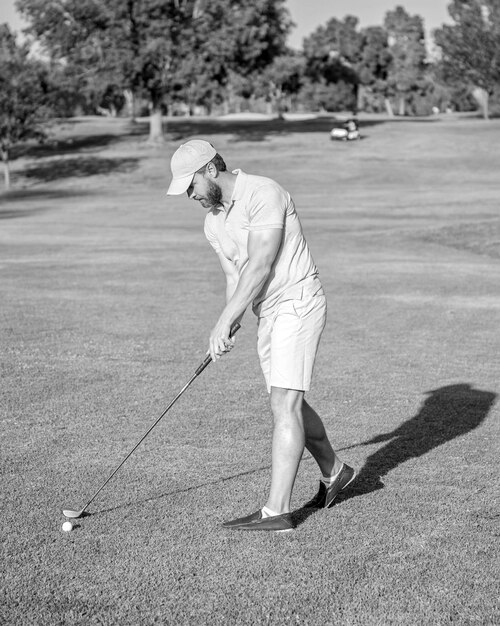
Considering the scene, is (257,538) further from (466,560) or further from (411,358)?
(411,358)

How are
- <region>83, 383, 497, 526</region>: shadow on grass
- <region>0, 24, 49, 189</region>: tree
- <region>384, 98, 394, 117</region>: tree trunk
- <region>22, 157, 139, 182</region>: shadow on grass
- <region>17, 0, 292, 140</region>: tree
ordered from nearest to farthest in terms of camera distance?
<region>83, 383, 497, 526</region>: shadow on grass, <region>0, 24, 49, 189</region>: tree, <region>22, 157, 139, 182</region>: shadow on grass, <region>17, 0, 292, 140</region>: tree, <region>384, 98, 394, 117</region>: tree trunk

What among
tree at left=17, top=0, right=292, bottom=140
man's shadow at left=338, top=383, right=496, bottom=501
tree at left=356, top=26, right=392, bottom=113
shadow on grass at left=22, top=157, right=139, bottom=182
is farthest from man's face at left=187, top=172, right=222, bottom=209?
tree at left=356, top=26, right=392, bottom=113

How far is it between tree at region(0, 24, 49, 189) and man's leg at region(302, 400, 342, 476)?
44688mm

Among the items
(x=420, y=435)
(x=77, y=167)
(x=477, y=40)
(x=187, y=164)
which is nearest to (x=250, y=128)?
(x=77, y=167)

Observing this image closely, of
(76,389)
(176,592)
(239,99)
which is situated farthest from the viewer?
(239,99)

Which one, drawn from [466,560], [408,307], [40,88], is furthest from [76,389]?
[40,88]

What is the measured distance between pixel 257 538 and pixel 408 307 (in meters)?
9.16

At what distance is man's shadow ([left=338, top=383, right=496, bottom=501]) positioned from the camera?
6.46 meters

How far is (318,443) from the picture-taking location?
5.82 metres

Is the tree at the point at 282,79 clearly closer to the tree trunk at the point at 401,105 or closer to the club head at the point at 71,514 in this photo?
the tree trunk at the point at 401,105

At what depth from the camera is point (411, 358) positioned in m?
10.4

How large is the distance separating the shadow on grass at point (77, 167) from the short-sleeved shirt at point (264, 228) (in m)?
49.0

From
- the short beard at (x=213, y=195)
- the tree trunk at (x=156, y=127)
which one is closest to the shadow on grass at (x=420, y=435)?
the short beard at (x=213, y=195)

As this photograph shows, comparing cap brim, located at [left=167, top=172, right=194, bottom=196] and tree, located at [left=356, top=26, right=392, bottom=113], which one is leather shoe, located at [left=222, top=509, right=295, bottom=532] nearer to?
cap brim, located at [left=167, top=172, right=194, bottom=196]
